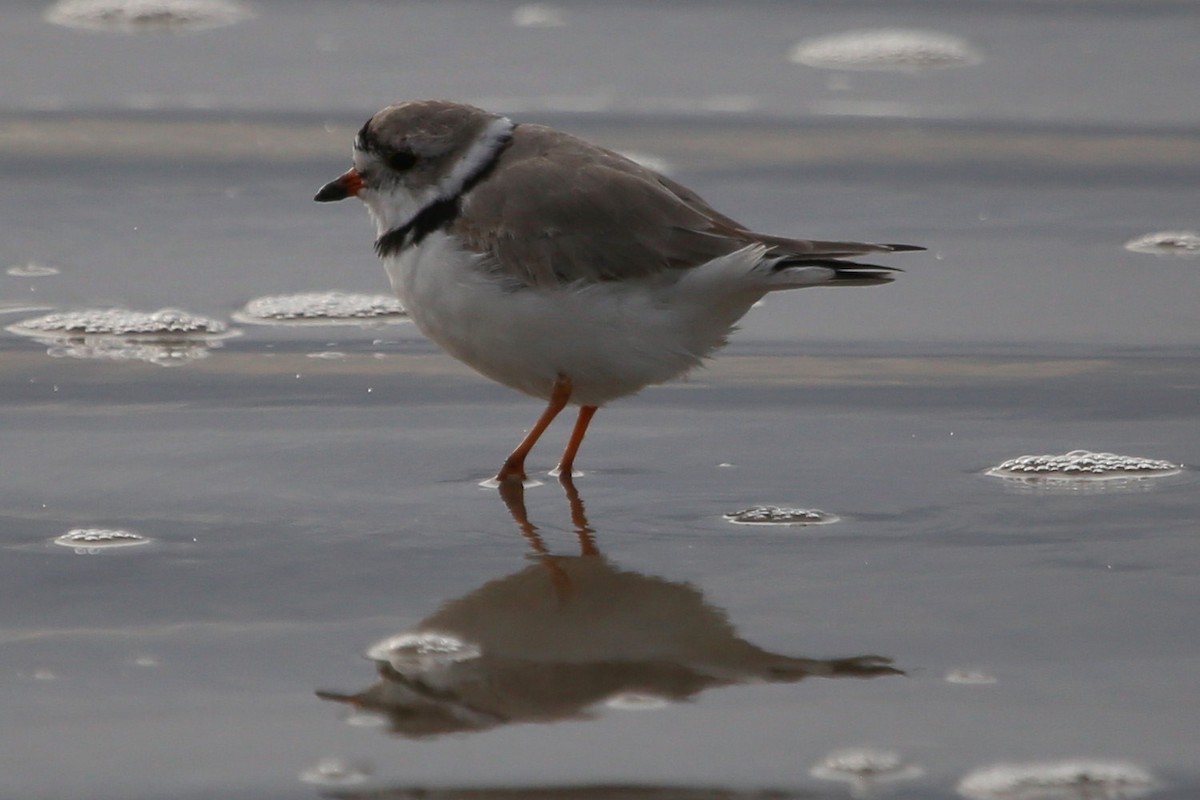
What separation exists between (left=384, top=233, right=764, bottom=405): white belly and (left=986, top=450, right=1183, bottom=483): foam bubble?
688 mm

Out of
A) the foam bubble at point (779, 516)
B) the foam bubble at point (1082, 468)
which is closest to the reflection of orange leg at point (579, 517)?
the foam bubble at point (779, 516)

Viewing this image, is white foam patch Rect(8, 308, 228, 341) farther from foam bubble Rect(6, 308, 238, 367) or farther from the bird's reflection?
the bird's reflection

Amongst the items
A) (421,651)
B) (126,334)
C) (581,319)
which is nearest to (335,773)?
(421,651)

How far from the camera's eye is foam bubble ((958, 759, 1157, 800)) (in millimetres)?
2646

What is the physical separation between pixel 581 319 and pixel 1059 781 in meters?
1.63

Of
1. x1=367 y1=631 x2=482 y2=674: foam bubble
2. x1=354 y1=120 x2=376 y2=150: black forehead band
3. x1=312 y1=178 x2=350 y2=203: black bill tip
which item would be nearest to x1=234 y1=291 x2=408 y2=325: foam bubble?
x1=312 y1=178 x2=350 y2=203: black bill tip

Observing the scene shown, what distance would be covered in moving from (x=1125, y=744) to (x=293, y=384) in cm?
252

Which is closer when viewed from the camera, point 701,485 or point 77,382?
point 701,485

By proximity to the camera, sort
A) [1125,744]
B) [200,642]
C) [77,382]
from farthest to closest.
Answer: [77,382], [200,642], [1125,744]

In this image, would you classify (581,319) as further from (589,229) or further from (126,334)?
(126,334)

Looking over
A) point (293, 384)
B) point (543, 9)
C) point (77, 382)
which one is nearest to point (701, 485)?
point (293, 384)

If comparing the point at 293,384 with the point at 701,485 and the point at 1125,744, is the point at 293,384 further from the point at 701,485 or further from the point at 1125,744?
the point at 1125,744

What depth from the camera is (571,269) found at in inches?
155

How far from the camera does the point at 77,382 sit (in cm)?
461
